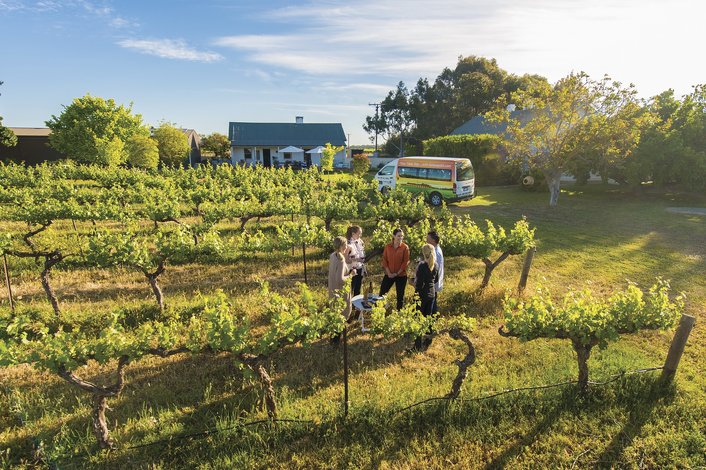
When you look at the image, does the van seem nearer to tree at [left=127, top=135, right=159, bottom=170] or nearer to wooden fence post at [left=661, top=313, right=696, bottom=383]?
wooden fence post at [left=661, top=313, right=696, bottom=383]

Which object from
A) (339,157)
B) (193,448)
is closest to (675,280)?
(193,448)

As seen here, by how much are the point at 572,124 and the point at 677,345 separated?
55.4ft

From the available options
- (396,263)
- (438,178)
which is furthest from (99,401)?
(438,178)

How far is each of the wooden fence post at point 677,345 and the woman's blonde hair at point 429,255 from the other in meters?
A: 3.48

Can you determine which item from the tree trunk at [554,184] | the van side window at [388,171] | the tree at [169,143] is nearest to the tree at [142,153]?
the tree at [169,143]

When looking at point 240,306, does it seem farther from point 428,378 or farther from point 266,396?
point 428,378

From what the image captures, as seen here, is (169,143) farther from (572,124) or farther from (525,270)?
(525,270)

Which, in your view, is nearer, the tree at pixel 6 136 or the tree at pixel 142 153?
the tree at pixel 6 136

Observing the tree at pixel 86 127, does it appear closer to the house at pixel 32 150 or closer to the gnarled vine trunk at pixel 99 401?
the house at pixel 32 150

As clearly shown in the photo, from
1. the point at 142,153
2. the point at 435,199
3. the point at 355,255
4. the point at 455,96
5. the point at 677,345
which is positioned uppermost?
the point at 455,96

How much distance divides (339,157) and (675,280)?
37536 millimetres

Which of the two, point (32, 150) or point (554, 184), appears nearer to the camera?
point (554, 184)

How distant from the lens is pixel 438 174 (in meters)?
19.9

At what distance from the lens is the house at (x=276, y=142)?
4250cm
